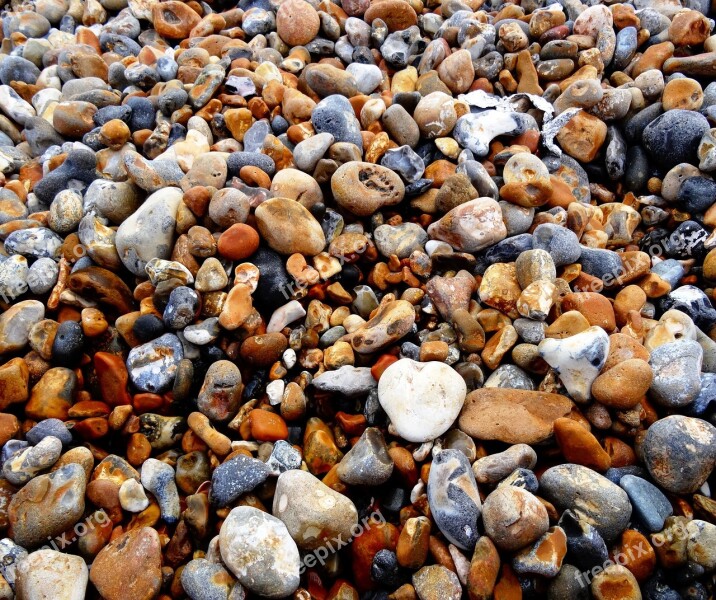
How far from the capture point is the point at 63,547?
1.84 metres

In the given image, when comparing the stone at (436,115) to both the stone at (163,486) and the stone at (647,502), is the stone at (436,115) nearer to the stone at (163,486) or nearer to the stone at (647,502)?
the stone at (647,502)

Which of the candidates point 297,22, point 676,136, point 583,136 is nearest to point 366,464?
point 583,136

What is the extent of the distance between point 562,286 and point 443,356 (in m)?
0.64

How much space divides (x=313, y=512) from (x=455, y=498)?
47cm

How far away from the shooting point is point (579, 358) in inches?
75.7

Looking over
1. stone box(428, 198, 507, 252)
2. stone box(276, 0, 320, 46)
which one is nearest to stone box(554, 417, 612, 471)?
stone box(428, 198, 507, 252)

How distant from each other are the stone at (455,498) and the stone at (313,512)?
0.30m

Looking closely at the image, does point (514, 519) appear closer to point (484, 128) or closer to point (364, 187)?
point (364, 187)

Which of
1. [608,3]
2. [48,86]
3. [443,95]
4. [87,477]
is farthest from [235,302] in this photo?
[608,3]

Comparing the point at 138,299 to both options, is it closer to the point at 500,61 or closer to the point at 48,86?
the point at 48,86

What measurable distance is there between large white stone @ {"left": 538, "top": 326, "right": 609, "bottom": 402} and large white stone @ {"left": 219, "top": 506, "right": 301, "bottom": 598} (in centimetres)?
114

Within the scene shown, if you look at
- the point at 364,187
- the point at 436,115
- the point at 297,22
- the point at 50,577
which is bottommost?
the point at 50,577

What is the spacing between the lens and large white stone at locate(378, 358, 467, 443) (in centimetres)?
193

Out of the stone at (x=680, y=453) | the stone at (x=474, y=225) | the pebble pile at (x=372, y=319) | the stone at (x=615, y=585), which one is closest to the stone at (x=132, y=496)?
the pebble pile at (x=372, y=319)
